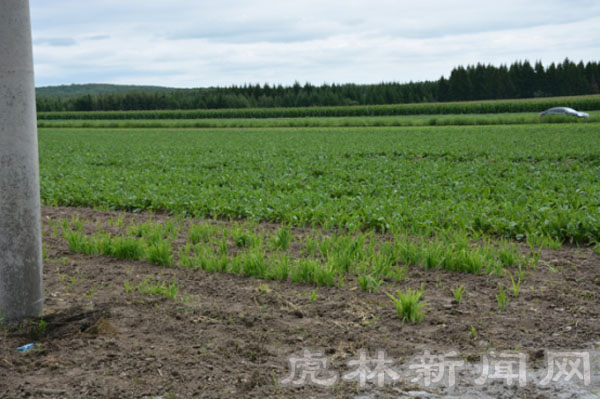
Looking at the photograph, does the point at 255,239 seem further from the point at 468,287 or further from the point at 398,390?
the point at 398,390

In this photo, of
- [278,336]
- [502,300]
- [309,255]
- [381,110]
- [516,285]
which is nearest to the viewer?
[278,336]

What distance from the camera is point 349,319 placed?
5.13 meters

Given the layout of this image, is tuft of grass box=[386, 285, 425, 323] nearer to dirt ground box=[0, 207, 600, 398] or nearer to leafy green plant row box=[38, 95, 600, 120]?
dirt ground box=[0, 207, 600, 398]

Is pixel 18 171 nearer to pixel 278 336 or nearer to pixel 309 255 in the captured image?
pixel 278 336

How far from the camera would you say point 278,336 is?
4.74 meters

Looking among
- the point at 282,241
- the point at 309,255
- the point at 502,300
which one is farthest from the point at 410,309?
the point at 282,241

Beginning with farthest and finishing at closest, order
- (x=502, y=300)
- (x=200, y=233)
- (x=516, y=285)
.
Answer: (x=200, y=233) < (x=516, y=285) < (x=502, y=300)

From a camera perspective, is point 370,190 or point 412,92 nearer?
point 370,190

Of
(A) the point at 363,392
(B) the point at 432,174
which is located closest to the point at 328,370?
(A) the point at 363,392

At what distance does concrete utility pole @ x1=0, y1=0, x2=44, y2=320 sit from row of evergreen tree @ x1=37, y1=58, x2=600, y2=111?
87.9m

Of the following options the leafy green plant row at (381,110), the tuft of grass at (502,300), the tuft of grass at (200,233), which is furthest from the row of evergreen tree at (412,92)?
the tuft of grass at (502,300)

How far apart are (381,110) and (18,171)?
243 feet

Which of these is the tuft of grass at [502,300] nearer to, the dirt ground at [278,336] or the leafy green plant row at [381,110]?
the dirt ground at [278,336]

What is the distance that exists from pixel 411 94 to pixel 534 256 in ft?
293
